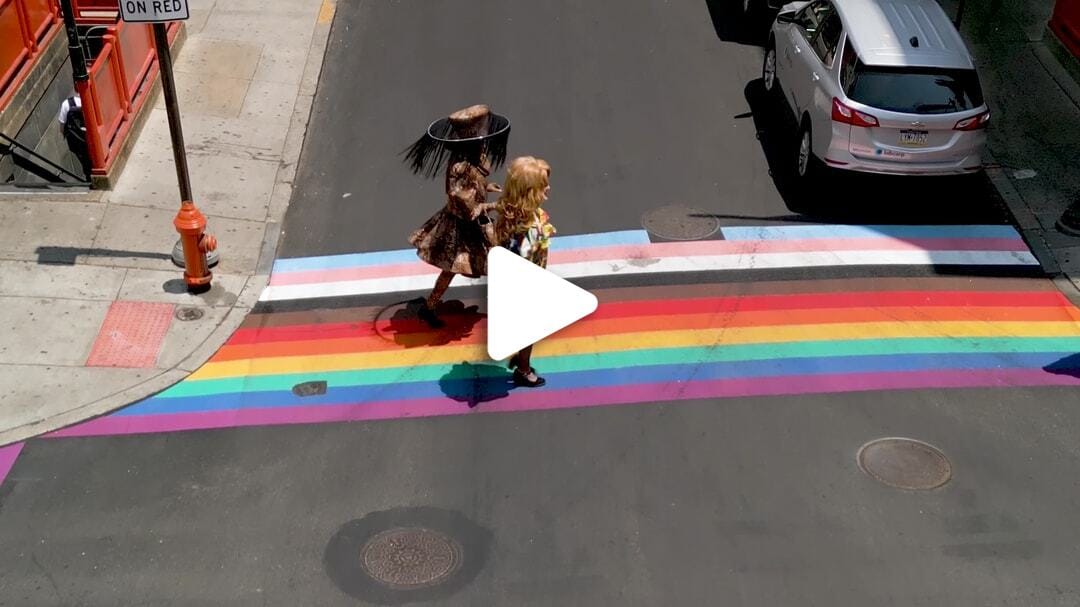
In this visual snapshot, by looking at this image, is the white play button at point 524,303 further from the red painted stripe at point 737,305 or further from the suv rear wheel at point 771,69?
the suv rear wheel at point 771,69

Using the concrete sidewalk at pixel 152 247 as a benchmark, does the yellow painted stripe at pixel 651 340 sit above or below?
above

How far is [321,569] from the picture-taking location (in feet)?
26.3

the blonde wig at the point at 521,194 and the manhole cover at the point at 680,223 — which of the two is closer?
the blonde wig at the point at 521,194

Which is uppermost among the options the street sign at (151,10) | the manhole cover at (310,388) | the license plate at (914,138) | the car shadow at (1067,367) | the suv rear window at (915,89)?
the street sign at (151,10)

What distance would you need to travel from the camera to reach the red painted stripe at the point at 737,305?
10.8 metres

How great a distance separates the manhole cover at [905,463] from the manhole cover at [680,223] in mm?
3704

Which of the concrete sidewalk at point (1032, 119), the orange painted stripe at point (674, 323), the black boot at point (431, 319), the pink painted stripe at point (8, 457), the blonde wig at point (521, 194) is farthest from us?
the concrete sidewalk at point (1032, 119)

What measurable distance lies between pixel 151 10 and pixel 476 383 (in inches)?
173

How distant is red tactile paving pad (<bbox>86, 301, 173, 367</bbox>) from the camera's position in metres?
10.4

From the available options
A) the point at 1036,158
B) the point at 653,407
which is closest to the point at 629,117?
the point at 1036,158

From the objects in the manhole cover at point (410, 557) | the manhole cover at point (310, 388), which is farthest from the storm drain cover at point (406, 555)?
the manhole cover at point (310, 388)

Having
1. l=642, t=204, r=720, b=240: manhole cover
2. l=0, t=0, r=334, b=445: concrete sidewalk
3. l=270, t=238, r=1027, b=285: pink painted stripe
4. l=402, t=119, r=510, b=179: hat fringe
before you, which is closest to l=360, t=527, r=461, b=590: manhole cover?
l=0, t=0, r=334, b=445: concrete sidewalk

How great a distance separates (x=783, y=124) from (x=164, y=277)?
7.44 meters

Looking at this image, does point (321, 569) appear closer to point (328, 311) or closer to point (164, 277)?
point (328, 311)
